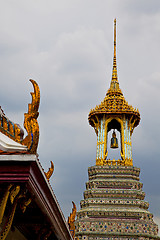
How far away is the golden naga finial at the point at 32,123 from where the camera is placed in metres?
4.14

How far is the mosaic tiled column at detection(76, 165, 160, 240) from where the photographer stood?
2272 cm

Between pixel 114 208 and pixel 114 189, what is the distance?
1497mm

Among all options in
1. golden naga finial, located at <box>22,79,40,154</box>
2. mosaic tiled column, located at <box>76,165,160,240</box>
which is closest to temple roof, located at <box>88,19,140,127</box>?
mosaic tiled column, located at <box>76,165,160,240</box>

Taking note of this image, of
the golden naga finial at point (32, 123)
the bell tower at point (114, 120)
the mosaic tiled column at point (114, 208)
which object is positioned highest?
the bell tower at point (114, 120)

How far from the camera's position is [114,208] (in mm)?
23859

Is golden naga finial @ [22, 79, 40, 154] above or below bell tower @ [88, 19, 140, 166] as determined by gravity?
below

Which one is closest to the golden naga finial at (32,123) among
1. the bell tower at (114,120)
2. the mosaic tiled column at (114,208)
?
the mosaic tiled column at (114,208)

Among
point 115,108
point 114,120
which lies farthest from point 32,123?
point 114,120

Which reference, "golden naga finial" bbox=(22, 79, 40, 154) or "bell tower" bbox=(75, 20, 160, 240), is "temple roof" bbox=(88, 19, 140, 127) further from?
"golden naga finial" bbox=(22, 79, 40, 154)

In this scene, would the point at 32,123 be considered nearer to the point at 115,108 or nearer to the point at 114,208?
the point at 114,208

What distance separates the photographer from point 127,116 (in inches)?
1099

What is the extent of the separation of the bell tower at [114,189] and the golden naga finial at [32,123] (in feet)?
63.5

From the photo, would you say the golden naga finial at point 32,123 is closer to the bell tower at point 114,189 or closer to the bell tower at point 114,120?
the bell tower at point 114,189

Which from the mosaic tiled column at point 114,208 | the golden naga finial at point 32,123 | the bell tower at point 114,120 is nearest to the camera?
the golden naga finial at point 32,123
